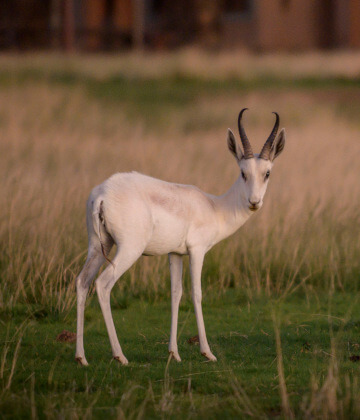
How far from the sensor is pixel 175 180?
11.2 metres

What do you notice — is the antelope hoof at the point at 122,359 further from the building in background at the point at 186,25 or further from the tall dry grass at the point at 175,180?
the building in background at the point at 186,25

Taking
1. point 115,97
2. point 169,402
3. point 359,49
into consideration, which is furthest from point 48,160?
point 359,49

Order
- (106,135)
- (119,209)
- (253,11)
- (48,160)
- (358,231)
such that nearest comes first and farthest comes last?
(119,209), (358,231), (48,160), (106,135), (253,11)

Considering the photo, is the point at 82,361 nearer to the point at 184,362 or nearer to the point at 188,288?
the point at 184,362

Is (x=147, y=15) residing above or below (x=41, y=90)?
above

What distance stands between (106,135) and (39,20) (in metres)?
16.5

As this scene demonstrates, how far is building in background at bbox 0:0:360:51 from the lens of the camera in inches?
1262

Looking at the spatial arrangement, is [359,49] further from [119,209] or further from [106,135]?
[119,209]

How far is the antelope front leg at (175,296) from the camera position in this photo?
593 cm

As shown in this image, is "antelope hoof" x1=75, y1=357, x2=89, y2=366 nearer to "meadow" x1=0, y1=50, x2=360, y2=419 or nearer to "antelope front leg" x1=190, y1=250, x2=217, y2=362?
"meadow" x1=0, y1=50, x2=360, y2=419

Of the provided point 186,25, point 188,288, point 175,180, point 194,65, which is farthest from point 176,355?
point 186,25

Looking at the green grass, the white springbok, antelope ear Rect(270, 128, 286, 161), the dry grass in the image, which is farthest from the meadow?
the dry grass

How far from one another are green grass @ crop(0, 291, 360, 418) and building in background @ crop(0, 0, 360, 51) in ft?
81.7

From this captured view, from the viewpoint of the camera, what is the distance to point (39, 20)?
3334cm
